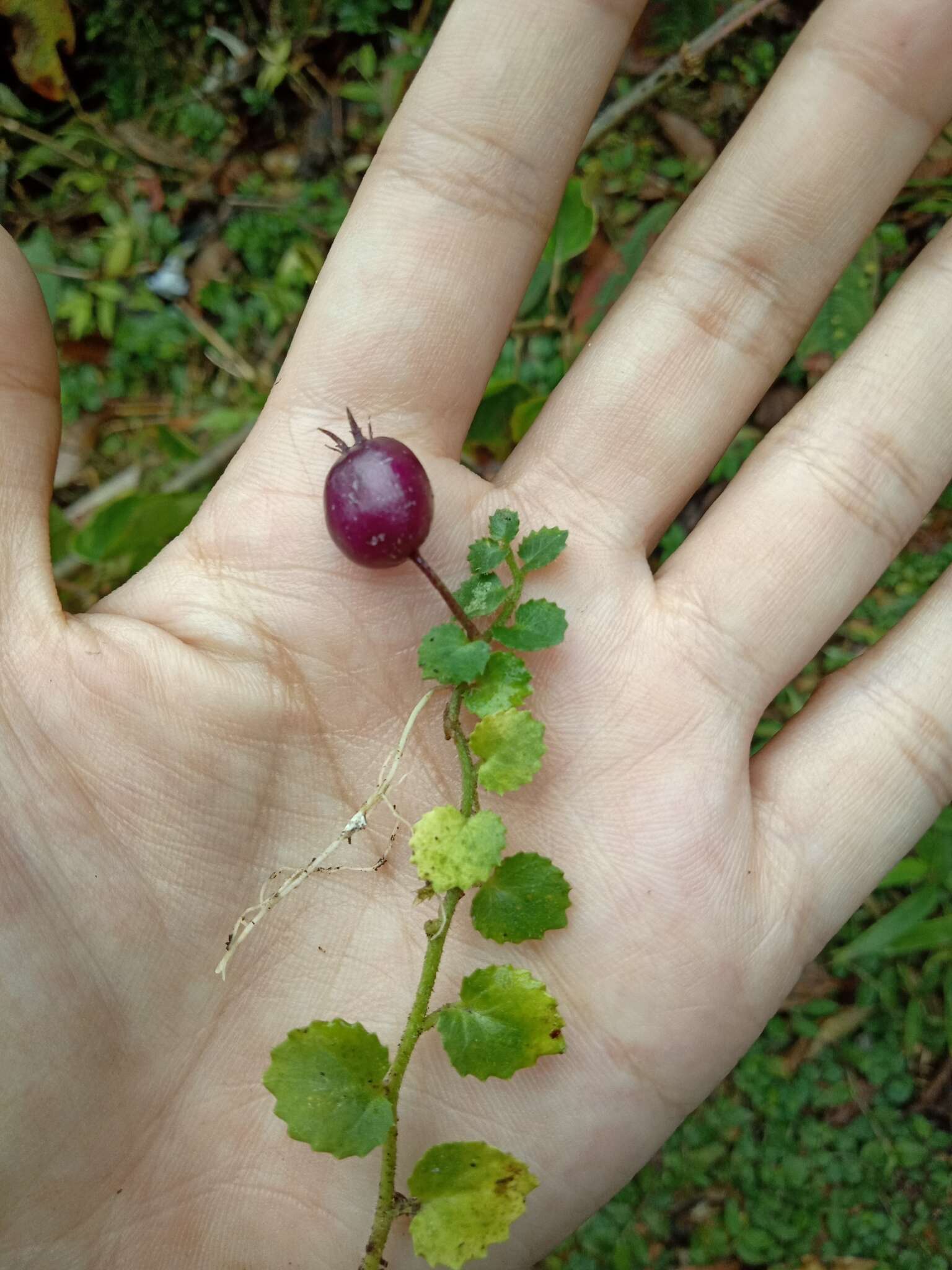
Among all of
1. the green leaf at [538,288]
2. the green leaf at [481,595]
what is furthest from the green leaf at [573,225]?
the green leaf at [481,595]

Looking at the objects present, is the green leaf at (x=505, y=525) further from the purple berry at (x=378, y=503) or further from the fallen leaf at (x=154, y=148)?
the fallen leaf at (x=154, y=148)

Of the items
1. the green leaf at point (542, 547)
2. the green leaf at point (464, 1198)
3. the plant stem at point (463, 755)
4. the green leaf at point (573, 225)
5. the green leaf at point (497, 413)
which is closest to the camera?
the green leaf at point (464, 1198)

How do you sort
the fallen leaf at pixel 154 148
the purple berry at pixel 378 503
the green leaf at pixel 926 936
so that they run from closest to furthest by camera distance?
the purple berry at pixel 378 503, the green leaf at pixel 926 936, the fallen leaf at pixel 154 148

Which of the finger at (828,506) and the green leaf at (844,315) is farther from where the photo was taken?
the green leaf at (844,315)

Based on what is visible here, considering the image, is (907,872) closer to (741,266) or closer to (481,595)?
(481,595)

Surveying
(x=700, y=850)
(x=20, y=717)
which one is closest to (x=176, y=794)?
(x=20, y=717)

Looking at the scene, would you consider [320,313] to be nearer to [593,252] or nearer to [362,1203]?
[593,252]

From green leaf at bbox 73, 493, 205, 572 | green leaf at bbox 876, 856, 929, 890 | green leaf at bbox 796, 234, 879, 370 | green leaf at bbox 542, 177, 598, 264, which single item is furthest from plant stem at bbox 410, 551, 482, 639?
green leaf at bbox 796, 234, 879, 370

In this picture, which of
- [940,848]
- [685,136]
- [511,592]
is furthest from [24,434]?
[940,848]
